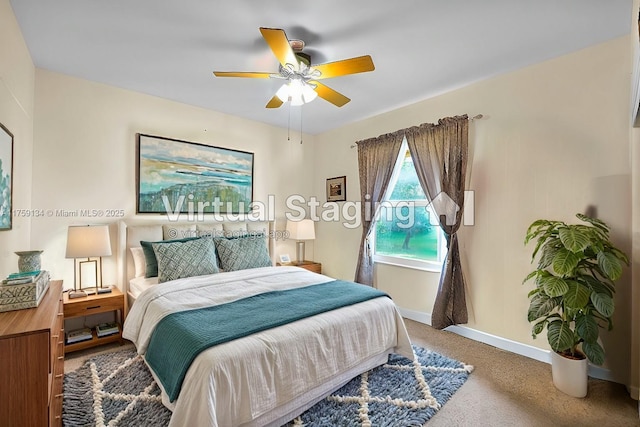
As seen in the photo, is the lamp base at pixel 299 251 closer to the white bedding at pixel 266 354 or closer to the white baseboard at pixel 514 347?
the white bedding at pixel 266 354

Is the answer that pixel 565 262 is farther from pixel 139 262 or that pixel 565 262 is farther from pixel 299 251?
pixel 139 262

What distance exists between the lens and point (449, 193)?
3.05 meters

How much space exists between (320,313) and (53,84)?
3.26 meters

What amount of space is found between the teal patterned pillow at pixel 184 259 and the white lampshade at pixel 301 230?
54.0 inches

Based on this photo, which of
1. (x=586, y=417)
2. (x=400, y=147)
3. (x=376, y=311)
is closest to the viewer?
(x=586, y=417)

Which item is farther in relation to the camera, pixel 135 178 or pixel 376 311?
pixel 135 178

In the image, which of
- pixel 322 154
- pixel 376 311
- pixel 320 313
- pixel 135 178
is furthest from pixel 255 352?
pixel 322 154

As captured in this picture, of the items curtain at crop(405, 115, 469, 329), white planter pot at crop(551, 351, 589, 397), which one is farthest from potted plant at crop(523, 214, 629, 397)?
curtain at crop(405, 115, 469, 329)

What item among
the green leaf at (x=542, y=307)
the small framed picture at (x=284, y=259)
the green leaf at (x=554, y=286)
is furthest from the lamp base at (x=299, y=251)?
the green leaf at (x=554, y=286)

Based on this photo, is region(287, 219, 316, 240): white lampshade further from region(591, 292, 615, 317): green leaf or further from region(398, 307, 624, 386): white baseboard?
region(591, 292, 615, 317): green leaf

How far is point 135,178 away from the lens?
3.23 meters

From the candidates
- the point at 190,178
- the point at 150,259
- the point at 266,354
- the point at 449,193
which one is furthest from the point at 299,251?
the point at 266,354

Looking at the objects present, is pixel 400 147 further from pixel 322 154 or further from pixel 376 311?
pixel 376 311

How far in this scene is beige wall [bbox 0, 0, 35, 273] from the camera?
1846 mm
